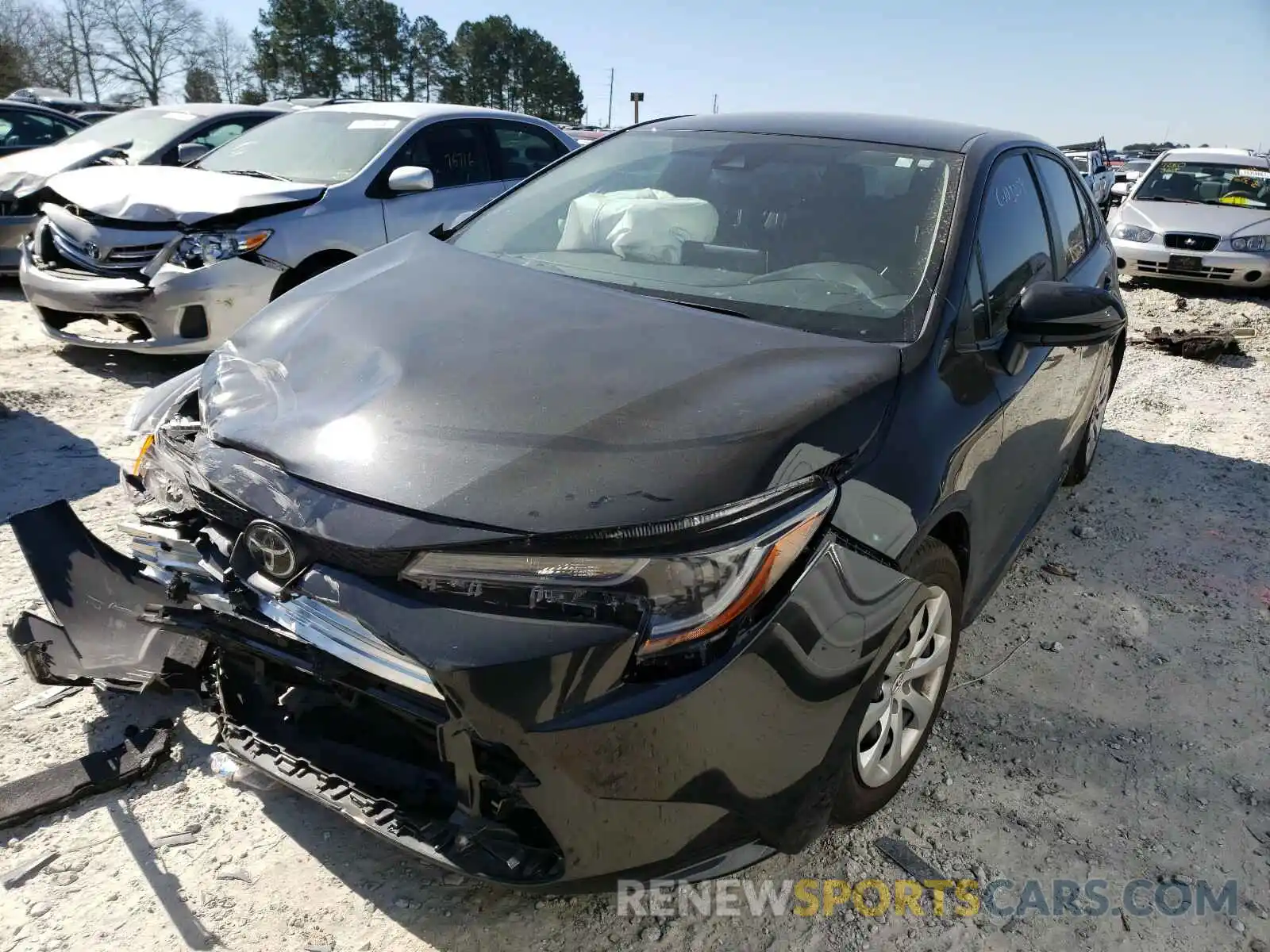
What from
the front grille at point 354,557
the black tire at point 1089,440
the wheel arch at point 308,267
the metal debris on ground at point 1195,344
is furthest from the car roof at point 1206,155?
the front grille at point 354,557

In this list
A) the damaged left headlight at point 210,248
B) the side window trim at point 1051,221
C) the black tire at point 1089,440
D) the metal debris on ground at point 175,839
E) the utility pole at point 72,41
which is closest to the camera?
the metal debris on ground at point 175,839

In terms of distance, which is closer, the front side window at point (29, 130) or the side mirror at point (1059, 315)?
the side mirror at point (1059, 315)

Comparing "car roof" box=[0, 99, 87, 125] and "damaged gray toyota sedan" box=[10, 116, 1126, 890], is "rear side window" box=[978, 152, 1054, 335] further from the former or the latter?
"car roof" box=[0, 99, 87, 125]

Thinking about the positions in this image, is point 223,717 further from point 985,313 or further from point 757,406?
point 985,313

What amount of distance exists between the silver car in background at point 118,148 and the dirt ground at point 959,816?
172 inches

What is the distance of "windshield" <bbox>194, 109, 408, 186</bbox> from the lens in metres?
5.83

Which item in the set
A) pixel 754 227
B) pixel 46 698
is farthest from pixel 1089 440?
pixel 46 698

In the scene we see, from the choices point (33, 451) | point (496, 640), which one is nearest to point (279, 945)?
point (496, 640)

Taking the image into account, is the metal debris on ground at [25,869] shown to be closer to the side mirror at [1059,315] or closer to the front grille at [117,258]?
the side mirror at [1059,315]

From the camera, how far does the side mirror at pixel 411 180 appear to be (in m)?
5.26

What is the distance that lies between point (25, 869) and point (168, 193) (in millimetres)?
4387

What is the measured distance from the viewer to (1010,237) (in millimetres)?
2789

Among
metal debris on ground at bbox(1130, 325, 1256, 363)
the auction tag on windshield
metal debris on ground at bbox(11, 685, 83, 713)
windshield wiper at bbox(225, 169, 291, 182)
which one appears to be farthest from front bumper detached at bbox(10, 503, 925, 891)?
metal debris on ground at bbox(1130, 325, 1256, 363)

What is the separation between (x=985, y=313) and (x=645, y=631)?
147 centimetres
